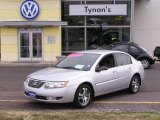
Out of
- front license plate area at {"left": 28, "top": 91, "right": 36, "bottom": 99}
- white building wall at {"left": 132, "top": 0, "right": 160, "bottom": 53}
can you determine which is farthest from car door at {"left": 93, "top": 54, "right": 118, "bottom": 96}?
white building wall at {"left": 132, "top": 0, "right": 160, "bottom": 53}

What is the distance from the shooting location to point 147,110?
30.5 feet

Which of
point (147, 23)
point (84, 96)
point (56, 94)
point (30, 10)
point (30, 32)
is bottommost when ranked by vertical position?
point (84, 96)

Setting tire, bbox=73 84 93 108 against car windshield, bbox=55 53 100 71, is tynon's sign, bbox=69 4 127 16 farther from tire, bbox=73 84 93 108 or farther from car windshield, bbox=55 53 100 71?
tire, bbox=73 84 93 108

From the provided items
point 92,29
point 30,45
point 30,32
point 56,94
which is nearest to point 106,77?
point 56,94

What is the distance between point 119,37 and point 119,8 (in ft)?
8.31

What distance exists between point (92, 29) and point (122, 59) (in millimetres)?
18107

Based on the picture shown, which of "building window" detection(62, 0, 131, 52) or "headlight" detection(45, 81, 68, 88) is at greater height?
"building window" detection(62, 0, 131, 52)

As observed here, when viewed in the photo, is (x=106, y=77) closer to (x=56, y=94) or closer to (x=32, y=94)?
(x=56, y=94)

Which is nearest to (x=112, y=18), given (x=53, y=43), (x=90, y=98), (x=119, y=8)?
(x=119, y=8)

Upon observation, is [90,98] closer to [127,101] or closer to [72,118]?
[127,101]

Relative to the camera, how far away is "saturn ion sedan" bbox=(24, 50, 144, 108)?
9.41 m

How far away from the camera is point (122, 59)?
11.8 m

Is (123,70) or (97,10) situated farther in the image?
(97,10)

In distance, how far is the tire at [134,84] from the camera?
39.0 ft
